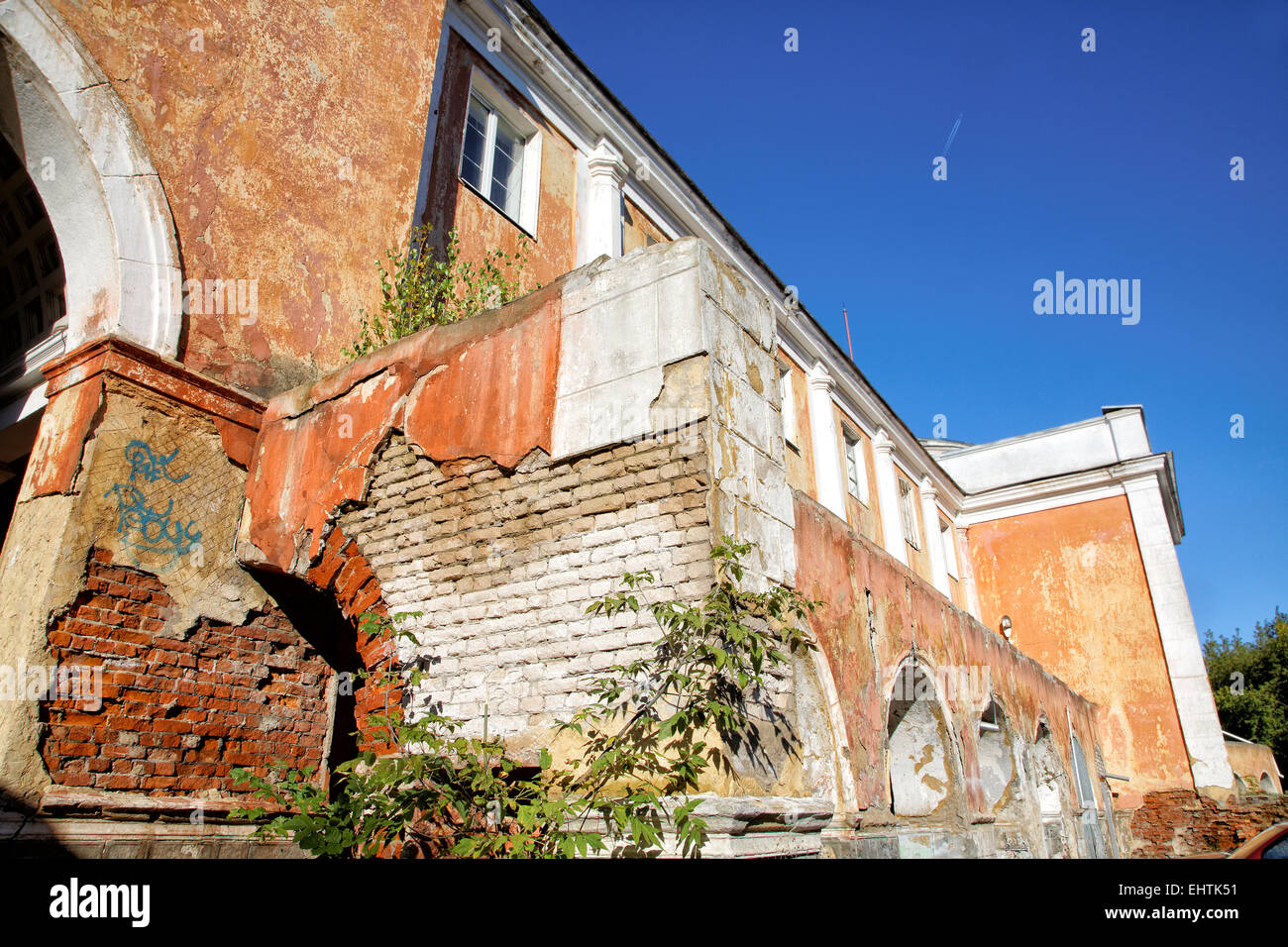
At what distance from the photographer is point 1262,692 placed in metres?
27.3

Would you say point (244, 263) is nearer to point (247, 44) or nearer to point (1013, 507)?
point (247, 44)

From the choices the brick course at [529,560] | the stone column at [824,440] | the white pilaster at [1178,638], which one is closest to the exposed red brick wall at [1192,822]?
the white pilaster at [1178,638]

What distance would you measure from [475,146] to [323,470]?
5.70m

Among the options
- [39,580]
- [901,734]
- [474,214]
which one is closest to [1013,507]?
[901,734]

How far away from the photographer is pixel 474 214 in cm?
875

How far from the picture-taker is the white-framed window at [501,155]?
9180 millimetres

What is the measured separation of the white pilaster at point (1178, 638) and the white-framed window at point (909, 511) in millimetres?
4442

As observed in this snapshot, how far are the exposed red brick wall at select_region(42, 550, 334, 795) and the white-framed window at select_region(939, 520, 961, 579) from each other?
1647 cm

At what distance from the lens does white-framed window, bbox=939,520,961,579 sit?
18.8 metres

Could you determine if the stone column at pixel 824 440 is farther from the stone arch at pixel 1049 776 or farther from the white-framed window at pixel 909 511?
the stone arch at pixel 1049 776

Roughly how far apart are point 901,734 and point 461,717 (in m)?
5.03

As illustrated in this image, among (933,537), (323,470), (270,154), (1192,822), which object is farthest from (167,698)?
(933,537)

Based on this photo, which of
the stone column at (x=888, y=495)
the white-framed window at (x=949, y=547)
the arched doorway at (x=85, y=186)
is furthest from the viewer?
the white-framed window at (x=949, y=547)

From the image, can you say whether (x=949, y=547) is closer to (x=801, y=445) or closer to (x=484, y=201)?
(x=801, y=445)
